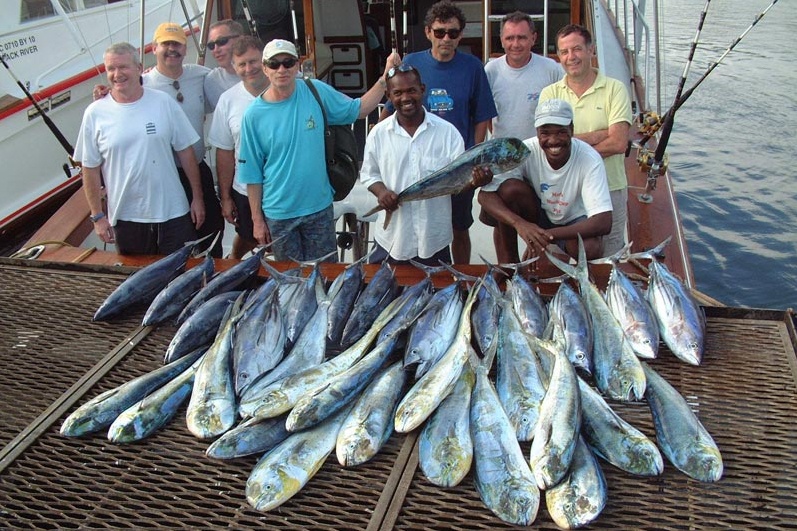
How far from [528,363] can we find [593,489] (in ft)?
2.11

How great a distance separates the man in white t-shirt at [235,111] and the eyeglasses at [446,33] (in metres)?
1.03

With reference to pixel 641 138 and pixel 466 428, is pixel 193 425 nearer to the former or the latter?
pixel 466 428

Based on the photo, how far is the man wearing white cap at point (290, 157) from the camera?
3.50 m

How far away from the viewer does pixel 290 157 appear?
3613mm


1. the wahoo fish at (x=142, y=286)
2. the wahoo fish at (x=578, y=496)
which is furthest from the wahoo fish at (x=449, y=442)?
the wahoo fish at (x=142, y=286)

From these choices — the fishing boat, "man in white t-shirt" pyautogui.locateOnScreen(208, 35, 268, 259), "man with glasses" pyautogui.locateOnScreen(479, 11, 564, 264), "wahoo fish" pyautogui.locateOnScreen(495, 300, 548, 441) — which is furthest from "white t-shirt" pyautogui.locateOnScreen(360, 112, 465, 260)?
the fishing boat

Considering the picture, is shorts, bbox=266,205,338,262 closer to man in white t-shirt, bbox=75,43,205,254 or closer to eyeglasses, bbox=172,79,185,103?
man in white t-shirt, bbox=75,43,205,254

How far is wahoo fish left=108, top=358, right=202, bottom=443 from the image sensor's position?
2.27 meters

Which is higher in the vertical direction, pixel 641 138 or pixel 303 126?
pixel 303 126

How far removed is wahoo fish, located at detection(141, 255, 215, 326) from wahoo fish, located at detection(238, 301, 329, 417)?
26.3 inches

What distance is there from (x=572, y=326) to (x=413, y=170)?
4.04 feet

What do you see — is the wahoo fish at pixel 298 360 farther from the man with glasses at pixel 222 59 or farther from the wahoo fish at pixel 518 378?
the man with glasses at pixel 222 59

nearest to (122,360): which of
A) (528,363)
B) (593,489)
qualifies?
(528,363)

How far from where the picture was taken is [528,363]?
2.51 metres
